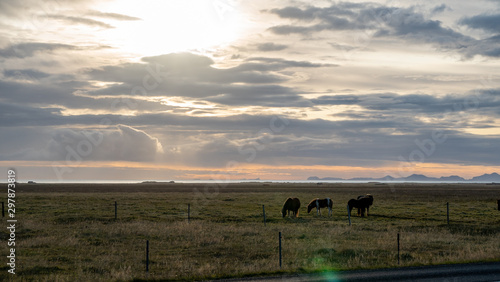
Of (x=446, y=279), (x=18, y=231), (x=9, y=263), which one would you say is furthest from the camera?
(x=18, y=231)

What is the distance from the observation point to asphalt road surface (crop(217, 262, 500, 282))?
1546 centimetres

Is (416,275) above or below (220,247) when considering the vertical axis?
above

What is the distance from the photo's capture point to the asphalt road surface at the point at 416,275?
15.5 metres

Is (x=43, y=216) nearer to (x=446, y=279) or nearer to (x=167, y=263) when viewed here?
(x=167, y=263)

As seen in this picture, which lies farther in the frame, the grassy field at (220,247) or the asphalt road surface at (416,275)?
the grassy field at (220,247)

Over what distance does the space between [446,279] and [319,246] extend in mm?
9188

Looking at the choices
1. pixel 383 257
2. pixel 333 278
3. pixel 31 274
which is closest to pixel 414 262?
pixel 383 257

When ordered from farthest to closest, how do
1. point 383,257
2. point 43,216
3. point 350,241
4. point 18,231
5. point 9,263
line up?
point 43,216 → point 18,231 → point 350,241 → point 383,257 → point 9,263

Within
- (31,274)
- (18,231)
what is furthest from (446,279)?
(18,231)

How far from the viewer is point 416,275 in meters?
16.1

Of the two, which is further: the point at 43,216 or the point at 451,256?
the point at 43,216

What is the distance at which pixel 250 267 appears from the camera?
58.5 ft

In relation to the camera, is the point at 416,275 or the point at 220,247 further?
the point at 220,247

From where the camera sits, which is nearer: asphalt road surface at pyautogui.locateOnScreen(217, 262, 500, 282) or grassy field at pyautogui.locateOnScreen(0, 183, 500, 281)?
asphalt road surface at pyautogui.locateOnScreen(217, 262, 500, 282)
